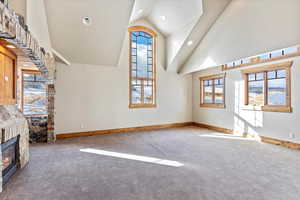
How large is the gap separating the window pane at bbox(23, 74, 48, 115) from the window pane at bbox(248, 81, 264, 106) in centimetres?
699

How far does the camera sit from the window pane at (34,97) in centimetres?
534

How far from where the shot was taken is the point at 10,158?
8.96 ft

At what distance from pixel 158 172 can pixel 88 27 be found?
4.24 meters

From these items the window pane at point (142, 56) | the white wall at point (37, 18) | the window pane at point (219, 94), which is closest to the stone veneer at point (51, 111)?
the white wall at point (37, 18)

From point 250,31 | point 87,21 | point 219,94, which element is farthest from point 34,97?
point 250,31

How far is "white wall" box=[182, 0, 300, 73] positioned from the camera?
11.9 feet

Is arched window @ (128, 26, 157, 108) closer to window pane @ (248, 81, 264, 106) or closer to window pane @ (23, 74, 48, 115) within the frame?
window pane @ (23, 74, 48, 115)

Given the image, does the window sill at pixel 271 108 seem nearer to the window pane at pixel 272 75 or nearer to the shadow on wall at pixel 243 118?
the shadow on wall at pixel 243 118

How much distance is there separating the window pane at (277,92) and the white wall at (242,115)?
0.29 meters

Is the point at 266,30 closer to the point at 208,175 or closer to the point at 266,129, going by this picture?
the point at 266,129

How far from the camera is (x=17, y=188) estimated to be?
237 cm

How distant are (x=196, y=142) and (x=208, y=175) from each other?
210 centimetres

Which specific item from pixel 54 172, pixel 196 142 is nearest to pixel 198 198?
pixel 54 172

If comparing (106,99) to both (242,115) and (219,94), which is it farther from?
(242,115)
